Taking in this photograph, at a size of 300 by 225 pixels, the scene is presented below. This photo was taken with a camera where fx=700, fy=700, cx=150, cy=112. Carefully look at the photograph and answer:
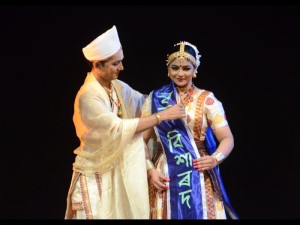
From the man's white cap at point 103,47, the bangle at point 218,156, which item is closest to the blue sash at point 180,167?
the bangle at point 218,156

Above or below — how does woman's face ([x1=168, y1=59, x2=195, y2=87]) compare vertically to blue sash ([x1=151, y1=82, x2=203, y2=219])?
above

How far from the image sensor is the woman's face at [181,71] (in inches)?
139

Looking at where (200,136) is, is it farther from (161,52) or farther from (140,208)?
(161,52)

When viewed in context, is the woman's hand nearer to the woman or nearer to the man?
the woman

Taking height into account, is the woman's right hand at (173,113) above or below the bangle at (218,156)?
above

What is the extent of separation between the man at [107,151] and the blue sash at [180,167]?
12cm

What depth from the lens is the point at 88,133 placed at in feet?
11.7

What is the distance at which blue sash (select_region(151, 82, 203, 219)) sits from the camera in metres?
3.47

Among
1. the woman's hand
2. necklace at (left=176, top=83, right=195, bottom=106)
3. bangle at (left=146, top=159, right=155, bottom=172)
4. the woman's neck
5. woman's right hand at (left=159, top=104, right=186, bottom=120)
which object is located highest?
the woman's neck

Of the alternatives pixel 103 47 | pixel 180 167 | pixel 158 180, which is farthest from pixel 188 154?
pixel 103 47

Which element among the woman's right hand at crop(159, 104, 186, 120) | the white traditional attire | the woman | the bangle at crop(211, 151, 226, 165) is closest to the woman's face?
the woman

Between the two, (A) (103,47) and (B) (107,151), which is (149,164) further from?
(A) (103,47)

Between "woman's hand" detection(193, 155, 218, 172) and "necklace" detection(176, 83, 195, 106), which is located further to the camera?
"necklace" detection(176, 83, 195, 106)

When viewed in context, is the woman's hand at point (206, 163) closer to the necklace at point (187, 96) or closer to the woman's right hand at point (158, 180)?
the woman's right hand at point (158, 180)
